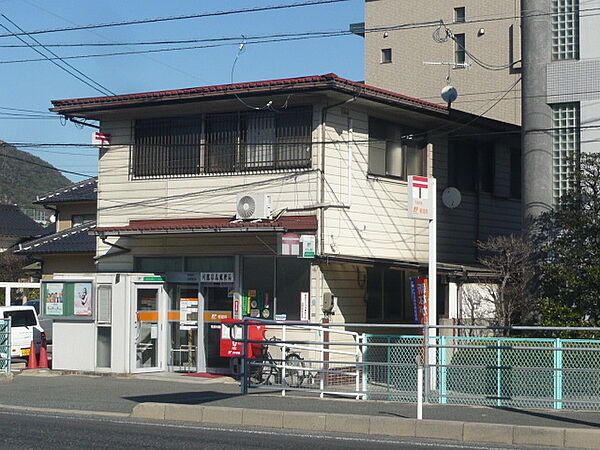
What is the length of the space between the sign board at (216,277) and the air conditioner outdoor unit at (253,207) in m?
1.76

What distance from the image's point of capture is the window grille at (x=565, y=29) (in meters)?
21.8

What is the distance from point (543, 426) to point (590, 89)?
1071cm

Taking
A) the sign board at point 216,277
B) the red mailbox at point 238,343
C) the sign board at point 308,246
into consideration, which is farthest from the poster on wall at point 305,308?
the sign board at point 216,277

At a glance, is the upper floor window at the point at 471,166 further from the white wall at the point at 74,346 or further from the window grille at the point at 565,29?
the white wall at the point at 74,346

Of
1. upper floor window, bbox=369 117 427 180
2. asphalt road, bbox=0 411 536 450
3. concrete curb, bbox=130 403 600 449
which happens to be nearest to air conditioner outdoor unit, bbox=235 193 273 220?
upper floor window, bbox=369 117 427 180

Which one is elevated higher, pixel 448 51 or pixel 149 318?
pixel 448 51

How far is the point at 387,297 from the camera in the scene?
24078mm

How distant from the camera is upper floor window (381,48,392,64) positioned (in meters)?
41.3

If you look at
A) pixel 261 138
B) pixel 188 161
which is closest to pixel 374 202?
pixel 261 138

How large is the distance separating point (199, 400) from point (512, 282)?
806 cm

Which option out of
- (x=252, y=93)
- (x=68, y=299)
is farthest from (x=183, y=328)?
(x=252, y=93)

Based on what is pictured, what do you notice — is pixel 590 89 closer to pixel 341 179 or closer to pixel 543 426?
pixel 341 179

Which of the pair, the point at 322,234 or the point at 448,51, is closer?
the point at 322,234

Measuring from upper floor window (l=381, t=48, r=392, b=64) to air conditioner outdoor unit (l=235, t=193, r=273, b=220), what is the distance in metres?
20.5
